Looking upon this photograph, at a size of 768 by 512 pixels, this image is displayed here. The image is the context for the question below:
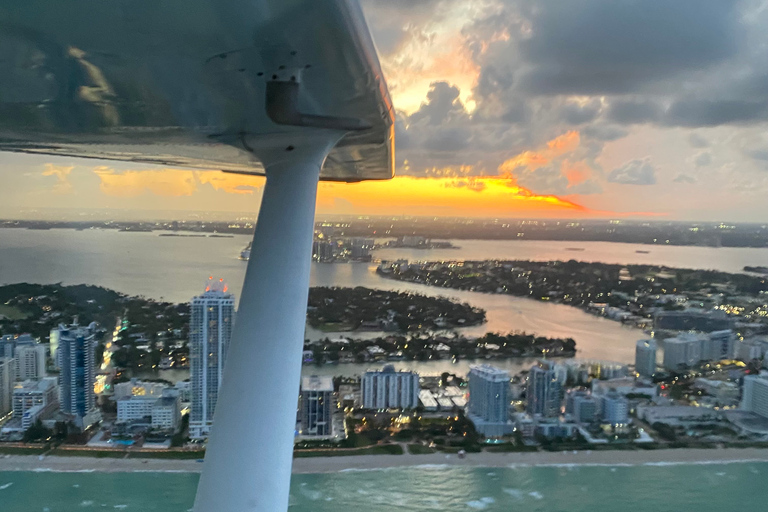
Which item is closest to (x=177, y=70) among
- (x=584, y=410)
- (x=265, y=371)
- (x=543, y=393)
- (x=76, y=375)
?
(x=265, y=371)

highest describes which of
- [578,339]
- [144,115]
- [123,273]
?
[144,115]

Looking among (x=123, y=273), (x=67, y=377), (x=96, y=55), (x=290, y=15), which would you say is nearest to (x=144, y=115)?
(x=96, y=55)

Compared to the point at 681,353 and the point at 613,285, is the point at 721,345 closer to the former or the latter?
the point at 681,353

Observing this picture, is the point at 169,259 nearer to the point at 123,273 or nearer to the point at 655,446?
the point at 123,273

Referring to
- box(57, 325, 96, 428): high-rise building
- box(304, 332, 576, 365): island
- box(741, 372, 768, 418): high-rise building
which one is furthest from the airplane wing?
box(741, 372, 768, 418): high-rise building

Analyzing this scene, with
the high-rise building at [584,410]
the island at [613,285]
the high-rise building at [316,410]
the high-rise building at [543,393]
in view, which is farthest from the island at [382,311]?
the high-rise building at [584,410]

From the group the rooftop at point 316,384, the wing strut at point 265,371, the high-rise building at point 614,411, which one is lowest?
the high-rise building at point 614,411

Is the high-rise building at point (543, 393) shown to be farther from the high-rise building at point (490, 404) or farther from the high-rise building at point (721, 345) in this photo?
the high-rise building at point (721, 345)
